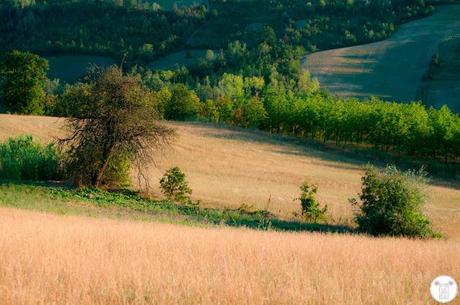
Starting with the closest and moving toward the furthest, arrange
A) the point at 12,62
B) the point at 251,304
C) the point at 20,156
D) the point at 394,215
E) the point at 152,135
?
1. the point at 251,304
2. the point at 394,215
3. the point at 152,135
4. the point at 20,156
5. the point at 12,62

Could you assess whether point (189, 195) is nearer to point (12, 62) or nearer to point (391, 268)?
point (391, 268)

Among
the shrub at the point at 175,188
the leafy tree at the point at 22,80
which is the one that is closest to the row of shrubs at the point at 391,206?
the shrub at the point at 175,188

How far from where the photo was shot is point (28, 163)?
4578 centimetres

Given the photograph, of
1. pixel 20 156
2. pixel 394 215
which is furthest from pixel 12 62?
pixel 394 215

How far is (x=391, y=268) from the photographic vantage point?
35.8 feet

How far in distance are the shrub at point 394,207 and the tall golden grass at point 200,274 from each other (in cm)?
1967

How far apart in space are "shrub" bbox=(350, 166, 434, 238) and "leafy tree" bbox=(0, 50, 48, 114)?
6723 cm

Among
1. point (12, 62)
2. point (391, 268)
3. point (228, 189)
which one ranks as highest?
point (12, 62)

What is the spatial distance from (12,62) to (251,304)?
87.7 metres

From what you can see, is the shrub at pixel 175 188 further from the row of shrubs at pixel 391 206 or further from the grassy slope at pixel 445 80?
the grassy slope at pixel 445 80

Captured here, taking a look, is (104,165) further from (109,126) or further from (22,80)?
(22,80)

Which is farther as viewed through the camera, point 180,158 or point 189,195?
point 180,158

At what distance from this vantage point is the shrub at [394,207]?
3238cm

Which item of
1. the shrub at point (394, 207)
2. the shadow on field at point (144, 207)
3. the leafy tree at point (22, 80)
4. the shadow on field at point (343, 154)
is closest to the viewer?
the shrub at point (394, 207)
